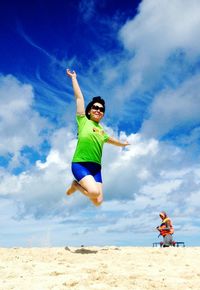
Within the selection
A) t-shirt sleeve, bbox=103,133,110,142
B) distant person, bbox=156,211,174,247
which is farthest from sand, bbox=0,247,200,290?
distant person, bbox=156,211,174,247

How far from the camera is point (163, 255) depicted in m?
8.73

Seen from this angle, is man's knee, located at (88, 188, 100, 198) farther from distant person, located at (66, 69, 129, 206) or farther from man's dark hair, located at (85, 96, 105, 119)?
man's dark hair, located at (85, 96, 105, 119)

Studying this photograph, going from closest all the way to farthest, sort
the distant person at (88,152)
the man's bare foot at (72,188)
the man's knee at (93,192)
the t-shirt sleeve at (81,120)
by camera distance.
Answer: the man's knee at (93,192) → the distant person at (88,152) → the t-shirt sleeve at (81,120) → the man's bare foot at (72,188)

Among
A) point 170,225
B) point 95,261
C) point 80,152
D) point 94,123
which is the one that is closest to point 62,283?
point 95,261

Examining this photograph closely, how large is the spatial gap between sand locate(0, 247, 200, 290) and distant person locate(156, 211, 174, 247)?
538cm

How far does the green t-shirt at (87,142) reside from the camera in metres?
8.65

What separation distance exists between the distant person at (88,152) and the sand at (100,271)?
1.34 metres

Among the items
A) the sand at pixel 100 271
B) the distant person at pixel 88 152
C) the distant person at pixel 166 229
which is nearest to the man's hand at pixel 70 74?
the distant person at pixel 88 152

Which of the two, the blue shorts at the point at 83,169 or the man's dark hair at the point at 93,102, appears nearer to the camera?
the blue shorts at the point at 83,169

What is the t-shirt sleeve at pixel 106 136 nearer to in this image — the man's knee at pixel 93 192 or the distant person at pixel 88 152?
the distant person at pixel 88 152

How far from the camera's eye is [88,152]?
8656 mm

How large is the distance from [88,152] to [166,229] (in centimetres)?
718

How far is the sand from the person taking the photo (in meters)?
5.85

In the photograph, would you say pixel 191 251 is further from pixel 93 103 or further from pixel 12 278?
pixel 12 278
